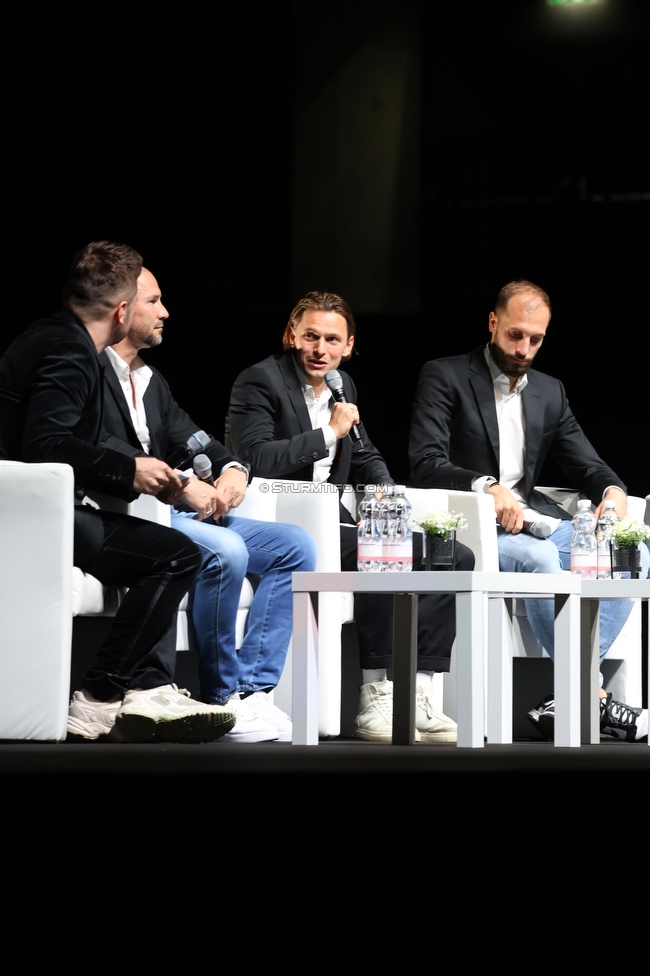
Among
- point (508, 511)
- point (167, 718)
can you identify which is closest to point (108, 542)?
point (167, 718)

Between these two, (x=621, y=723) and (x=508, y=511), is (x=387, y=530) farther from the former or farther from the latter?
(x=621, y=723)

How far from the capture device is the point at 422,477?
13.2 ft

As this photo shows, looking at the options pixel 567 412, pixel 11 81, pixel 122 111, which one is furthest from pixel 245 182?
pixel 567 412

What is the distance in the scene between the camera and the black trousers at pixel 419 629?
3.47m

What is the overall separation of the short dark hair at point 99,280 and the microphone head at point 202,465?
0.51 metres

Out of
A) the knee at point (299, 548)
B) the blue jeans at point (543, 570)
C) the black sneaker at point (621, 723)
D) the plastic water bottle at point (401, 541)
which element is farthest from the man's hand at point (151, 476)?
the black sneaker at point (621, 723)

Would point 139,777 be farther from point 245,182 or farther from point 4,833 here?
point 245,182

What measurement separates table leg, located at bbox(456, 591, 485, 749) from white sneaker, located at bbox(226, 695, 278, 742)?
1.72ft

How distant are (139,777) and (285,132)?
4.64 meters

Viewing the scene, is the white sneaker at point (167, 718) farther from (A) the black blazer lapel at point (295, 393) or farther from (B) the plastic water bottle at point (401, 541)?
(A) the black blazer lapel at point (295, 393)

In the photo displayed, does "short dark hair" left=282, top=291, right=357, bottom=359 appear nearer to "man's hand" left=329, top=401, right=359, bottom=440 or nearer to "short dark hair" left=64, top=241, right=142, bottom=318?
"man's hand" left=329, top=401, right=359, bottom=440

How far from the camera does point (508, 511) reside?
386cm

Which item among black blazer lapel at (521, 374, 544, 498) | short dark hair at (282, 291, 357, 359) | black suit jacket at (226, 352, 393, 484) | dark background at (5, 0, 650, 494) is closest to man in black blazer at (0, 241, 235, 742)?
black suit jacket at (226, 352, 393, 484)

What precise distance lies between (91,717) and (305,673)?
1.55ft
